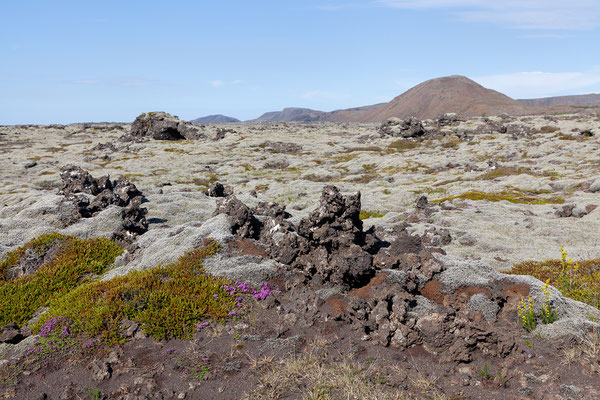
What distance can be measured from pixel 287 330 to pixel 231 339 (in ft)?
6.15

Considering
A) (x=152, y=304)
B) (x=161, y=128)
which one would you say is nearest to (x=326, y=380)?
(x=152, y=304)

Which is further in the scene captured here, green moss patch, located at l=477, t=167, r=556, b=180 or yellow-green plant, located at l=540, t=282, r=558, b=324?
green moss patch, located at l=477, t=167, r=556, b=180

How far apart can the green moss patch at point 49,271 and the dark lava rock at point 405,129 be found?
90.0 metres

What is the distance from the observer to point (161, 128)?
103562 mm

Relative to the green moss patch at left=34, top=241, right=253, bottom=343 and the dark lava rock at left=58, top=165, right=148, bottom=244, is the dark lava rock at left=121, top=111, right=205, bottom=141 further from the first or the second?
the green moss patch at left=34, top=241, right=253, bottom=343

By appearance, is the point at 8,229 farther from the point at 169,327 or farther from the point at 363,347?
the point at 363,347

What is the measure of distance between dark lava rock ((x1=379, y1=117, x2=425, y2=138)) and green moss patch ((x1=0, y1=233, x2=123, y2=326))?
9005 centimetres

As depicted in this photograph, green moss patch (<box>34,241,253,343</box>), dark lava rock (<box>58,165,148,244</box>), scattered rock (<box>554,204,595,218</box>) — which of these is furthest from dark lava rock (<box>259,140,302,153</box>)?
green moss patch (<box>34,241,253,343</box>)

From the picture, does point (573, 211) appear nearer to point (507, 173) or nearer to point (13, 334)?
point (507, 173)

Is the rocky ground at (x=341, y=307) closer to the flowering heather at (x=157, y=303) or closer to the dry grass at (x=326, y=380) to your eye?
the dry grass at (x=326, y=380)

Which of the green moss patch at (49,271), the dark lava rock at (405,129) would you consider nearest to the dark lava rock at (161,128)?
the dark lava rock at (405,129)

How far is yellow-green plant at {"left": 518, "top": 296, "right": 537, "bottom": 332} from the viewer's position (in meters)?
11.1

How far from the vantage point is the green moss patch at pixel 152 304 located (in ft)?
39.0

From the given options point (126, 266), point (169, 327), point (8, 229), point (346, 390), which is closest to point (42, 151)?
point (8, 229)
